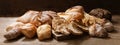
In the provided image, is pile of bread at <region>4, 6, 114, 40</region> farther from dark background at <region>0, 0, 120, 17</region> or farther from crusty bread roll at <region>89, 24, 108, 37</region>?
dark background at <region>0, 0, 120, 17</region>

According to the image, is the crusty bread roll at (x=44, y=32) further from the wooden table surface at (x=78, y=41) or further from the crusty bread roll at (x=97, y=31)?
the crusty bread roll at (x=97, y=31)

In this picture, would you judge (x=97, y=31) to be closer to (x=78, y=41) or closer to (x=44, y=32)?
(x=78, y=41)

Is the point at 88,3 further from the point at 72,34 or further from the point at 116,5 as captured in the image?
the point at 72,34

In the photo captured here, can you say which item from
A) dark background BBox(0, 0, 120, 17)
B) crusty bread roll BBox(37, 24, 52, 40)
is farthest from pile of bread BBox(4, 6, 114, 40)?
dark background BBox(0, 0, 120, 17)

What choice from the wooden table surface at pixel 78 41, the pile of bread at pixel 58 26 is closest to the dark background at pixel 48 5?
the pile of bread at pixel 58 26

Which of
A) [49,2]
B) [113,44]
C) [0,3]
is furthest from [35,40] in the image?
[0,3]

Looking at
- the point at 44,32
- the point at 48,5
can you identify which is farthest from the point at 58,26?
the point at 48,5
